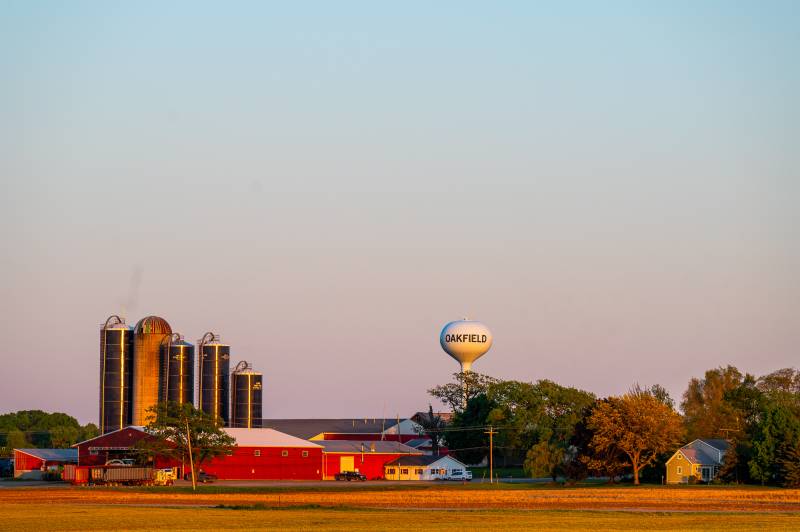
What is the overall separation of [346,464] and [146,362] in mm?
22875

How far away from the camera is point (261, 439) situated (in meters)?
121

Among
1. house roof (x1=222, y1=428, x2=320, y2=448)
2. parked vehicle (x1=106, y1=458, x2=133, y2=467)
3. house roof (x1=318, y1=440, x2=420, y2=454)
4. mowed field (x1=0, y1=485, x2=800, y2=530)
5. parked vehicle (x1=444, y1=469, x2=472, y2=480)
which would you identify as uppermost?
house roof (x1=222, y1=428, x2=320, y2=448)

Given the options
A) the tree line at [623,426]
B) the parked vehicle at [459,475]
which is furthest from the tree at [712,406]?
the parked vehicle at [459,475]

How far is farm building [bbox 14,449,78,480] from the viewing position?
122 meters

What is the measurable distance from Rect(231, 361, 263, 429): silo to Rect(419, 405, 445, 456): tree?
80.3 feet

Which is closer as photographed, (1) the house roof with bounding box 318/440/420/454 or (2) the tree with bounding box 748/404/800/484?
(2) the tree with bounding box 748/404/800/484

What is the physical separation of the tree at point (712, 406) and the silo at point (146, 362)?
54967mm

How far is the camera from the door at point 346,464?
126 meters

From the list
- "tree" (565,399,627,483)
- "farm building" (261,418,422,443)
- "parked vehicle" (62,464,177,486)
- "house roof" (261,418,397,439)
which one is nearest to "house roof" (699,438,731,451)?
"tree" (565,399,627,483)

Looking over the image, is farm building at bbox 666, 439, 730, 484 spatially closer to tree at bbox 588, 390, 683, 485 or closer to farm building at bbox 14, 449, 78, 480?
tree at bbox 588, 390, 683, 485

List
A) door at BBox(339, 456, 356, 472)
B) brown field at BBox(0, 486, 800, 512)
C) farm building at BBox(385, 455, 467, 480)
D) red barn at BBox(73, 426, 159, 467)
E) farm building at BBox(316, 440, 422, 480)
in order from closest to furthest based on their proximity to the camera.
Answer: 1. brown field at BBox(0, 486, 800, 512)
2. red barn at BBox(73, 426, 159, 467)
3. farm building at BBox(385, 455, 467, 480)
4. farm building at BBox(316, 440, 422, 480)
5. door at BBox(339, 456, 356, 472)

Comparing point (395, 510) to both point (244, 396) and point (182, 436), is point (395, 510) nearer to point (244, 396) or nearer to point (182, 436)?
point (182, 436)

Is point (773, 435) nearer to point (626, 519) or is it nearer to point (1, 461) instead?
point (626, 519)

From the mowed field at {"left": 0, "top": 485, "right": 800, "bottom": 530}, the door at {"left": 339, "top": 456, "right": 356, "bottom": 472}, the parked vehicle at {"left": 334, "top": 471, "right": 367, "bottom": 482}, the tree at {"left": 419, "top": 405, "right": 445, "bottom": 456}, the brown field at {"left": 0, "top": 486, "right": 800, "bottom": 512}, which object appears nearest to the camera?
the mowed field at {"left": 0, "top": 485, "right": 800, "bottom": 530}
